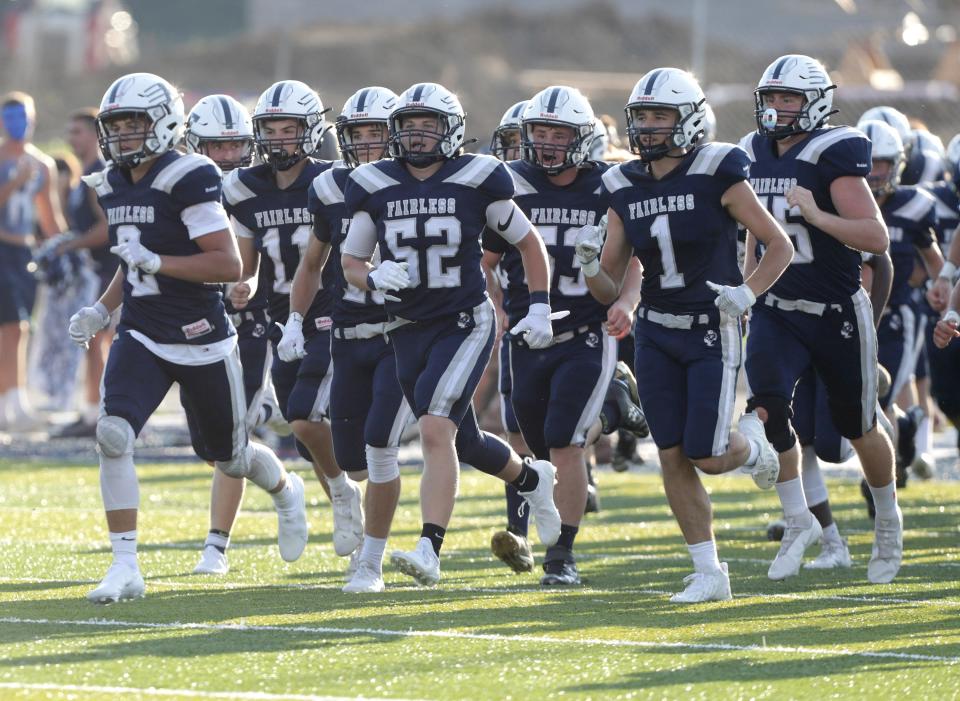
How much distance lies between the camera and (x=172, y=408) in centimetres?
1547

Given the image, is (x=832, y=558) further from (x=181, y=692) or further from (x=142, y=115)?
(x=181, y=692)

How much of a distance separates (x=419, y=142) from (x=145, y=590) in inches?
73.5

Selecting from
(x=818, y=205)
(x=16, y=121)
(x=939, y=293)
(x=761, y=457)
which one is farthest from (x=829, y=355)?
(x=16, y=121)

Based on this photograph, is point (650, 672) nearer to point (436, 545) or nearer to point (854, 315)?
point (436, 545)

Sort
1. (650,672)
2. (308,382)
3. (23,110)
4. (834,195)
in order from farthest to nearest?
(23,110) → (308,382) → (834,195) → (650,672)

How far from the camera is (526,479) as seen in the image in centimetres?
676

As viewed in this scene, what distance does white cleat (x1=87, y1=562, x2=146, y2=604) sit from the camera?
6105 mm

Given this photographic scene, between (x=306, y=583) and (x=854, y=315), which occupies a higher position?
(x=854, y=315)

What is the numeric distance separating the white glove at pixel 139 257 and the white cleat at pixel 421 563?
128cm

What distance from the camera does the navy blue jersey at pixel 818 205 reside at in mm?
6676

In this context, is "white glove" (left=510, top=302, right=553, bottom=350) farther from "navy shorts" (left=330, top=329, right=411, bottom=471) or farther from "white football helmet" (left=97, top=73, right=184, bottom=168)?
"white football helmet" (left=97, top=73, right=184, bottom=168)

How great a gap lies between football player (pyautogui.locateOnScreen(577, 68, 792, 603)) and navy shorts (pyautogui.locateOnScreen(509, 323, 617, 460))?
67 cm

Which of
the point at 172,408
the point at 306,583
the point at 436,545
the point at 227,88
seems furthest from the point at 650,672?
the point at 227,88

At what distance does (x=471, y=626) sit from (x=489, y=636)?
0.20 m
